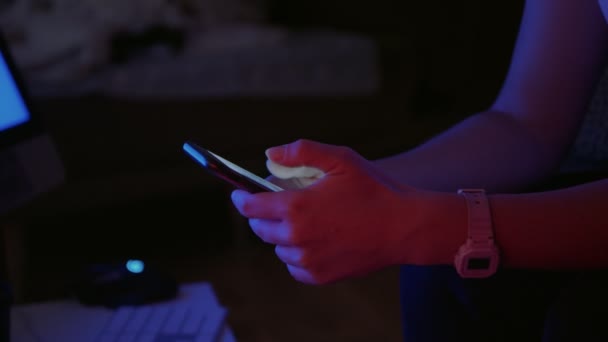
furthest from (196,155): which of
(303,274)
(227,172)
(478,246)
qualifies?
(478,246)

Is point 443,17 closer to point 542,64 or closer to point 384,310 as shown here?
point 384,310

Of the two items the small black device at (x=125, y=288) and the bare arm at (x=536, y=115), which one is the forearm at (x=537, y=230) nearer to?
the bare arm at (x=536, y=115)

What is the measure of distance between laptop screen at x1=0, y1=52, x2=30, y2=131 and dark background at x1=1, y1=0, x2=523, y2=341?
1.96 ft

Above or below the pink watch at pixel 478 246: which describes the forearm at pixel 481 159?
below

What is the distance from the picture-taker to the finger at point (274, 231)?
0.52 m

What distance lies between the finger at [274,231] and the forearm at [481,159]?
0.23 meters

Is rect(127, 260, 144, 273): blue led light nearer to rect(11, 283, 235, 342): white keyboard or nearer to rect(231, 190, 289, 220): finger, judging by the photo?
rect(11, 283, 235, 342): white keyboard

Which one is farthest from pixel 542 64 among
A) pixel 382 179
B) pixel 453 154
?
pixel 382 179

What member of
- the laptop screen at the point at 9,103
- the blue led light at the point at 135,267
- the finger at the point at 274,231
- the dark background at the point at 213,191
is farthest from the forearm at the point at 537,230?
the dark background at the point at 213,191

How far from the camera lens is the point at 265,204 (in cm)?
51

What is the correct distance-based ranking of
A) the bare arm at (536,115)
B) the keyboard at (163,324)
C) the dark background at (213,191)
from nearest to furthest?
the keyboard at (163,324) → the bare arm at (536,115) → the dark background at (213,191)

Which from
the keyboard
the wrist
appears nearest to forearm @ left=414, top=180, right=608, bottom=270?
the wrist

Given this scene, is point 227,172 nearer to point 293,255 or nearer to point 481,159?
point 293,255

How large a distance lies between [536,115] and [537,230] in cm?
27
